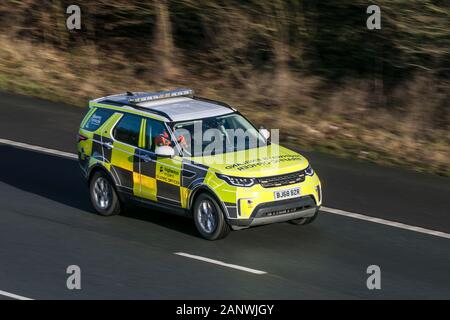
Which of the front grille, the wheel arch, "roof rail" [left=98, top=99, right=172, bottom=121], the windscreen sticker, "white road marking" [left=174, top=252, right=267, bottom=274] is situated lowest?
"white road marking" [left=174, top=252, right=267, bottom=274]

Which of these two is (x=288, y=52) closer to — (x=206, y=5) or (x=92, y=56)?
(x=206, y=5)

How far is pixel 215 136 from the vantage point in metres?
15.1

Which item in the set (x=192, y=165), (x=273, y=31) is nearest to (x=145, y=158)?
(x=192, y=165)

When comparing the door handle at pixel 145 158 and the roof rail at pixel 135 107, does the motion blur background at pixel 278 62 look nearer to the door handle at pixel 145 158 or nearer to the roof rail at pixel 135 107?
the roof rail at pixel 135 107

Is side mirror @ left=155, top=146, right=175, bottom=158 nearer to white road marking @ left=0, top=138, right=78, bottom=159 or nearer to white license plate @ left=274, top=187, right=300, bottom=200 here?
white license plate @ left=274, top=187, right=300, bottom=200

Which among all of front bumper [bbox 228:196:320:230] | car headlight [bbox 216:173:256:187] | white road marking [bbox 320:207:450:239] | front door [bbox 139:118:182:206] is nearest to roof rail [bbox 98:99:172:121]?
front door [bbox 139:118:182:206]

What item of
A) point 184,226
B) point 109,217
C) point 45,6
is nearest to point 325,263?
point 184,226

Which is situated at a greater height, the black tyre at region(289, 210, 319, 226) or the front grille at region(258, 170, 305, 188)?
the front grille at region(258, 170, 305, 188)

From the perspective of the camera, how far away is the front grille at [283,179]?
14172 millimetres

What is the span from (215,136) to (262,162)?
92 cm

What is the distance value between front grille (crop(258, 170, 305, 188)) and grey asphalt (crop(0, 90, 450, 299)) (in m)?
0.86

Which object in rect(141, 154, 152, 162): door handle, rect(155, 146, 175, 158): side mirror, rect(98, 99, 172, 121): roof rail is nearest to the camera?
rect(155, 146, 175, 158): side mirror

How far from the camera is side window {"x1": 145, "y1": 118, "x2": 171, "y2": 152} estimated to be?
1498 cm

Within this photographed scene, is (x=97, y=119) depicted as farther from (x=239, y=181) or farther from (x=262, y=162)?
(x=239, y=181)
